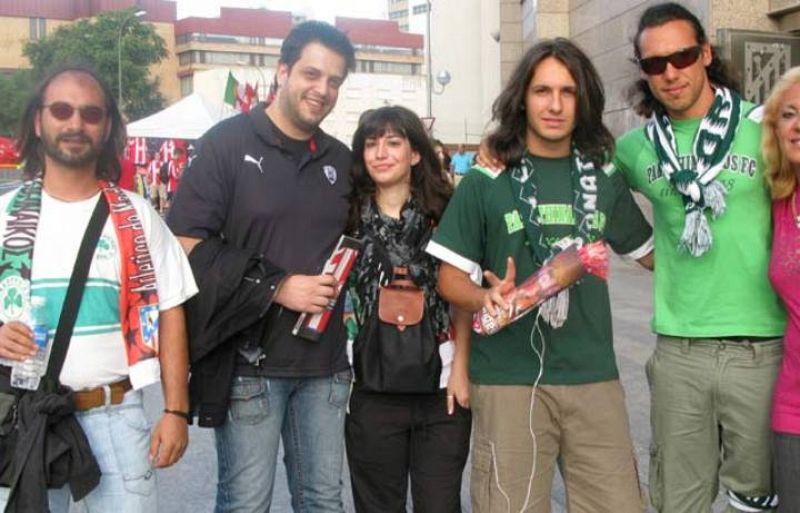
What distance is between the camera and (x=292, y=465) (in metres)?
3.44

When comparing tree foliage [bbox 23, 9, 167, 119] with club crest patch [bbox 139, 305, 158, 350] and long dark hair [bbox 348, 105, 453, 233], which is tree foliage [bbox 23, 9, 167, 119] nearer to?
long dark hair [bbox 348, 105, 453, 233]

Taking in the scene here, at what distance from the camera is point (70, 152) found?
9.20ft

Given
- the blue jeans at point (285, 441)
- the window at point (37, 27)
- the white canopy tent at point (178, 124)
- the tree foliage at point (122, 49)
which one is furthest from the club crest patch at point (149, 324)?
the window at point (37, 27)

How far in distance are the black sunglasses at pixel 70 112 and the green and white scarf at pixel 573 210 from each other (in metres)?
1.40

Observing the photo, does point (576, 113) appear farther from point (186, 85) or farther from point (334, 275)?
point (186, 85)

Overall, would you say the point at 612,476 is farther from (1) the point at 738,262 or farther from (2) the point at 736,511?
(1) the point at 738,262

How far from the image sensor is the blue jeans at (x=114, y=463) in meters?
2.75

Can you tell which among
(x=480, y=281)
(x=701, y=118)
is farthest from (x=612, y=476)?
(x=701, y=118)

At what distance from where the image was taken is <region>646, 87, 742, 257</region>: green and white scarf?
3.00 metres

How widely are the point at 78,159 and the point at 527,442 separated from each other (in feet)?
5.74

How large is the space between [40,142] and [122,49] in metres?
70.6

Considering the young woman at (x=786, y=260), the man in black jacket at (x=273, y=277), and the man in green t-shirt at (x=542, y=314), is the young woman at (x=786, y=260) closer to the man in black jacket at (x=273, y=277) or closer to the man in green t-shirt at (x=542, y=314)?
the man in green t-shirt at (x=542, y=314)

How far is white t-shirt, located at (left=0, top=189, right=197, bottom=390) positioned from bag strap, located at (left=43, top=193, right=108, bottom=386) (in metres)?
0.02

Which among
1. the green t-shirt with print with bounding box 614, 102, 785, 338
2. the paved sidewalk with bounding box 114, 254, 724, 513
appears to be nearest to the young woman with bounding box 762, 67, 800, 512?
the green t-shirt with print with bounding box 614, 102, 785, 338
